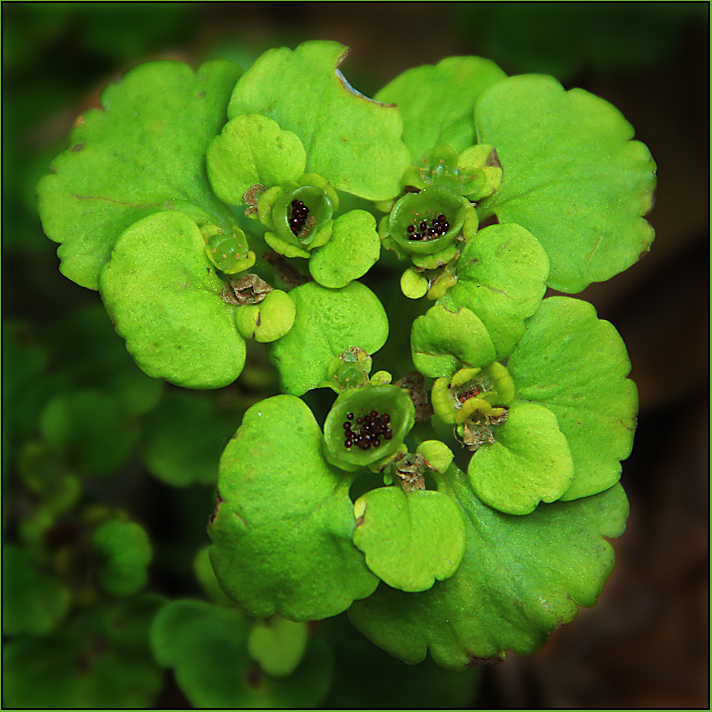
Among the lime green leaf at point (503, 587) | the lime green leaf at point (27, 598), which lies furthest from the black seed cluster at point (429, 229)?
the lime green leaf at point (27, 598)

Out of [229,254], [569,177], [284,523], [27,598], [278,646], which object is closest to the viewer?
[284,523]

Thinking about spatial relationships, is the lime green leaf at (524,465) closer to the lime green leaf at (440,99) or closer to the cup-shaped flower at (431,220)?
the cup-shaped flower at (431,220)

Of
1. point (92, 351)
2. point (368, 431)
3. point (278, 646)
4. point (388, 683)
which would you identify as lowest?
point (388, 683)

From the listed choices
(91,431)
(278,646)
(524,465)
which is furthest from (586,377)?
(91,431)

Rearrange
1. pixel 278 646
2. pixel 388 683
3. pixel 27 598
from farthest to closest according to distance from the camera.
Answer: pixel 388 683 < pixel 27 598 < pixel 278 646

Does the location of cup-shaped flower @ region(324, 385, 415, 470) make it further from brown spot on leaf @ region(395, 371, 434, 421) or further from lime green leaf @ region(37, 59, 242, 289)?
lime green leaf @ region(37, 59, 242, 289)

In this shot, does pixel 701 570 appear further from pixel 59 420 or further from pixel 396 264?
pixel 59 420

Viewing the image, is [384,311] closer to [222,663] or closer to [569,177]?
[569,177]
